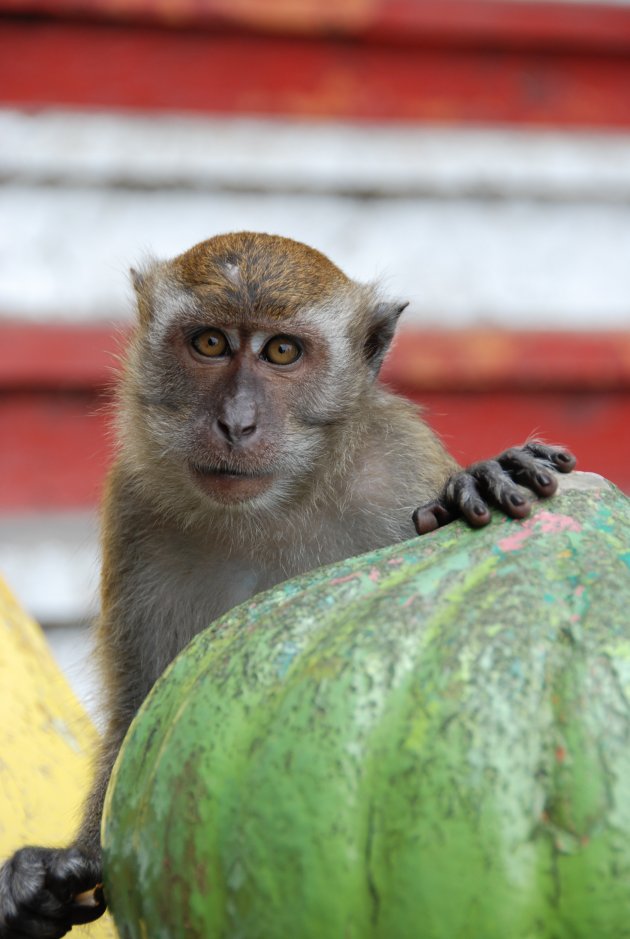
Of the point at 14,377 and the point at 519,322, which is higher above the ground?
the point at 519,322

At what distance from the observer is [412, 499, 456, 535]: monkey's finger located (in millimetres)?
1524

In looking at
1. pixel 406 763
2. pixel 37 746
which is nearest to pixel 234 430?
pixel 37 746

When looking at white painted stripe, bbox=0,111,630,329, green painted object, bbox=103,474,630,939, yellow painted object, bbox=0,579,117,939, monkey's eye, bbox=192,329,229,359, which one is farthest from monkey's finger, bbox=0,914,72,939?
white painted stripe, bbox=0,111,630,329

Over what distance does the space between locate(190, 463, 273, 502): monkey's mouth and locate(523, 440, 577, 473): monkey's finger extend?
648mm

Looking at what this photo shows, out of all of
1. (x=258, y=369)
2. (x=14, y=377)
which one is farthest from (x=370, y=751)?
(x=14, y=377)

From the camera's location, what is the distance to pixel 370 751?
1153mm

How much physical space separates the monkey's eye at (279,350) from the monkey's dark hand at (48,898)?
83 centimetres

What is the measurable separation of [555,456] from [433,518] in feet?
0.48

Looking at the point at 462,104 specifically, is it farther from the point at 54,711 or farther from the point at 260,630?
the point at 260,630

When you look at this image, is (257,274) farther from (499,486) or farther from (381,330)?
(499,486)

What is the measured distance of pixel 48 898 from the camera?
5.72ft

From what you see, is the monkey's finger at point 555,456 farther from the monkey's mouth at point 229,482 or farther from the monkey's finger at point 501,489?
the monkey's mouth at point 229,482

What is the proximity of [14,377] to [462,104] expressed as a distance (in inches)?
62.2

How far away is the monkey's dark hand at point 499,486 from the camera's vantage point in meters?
1.37
